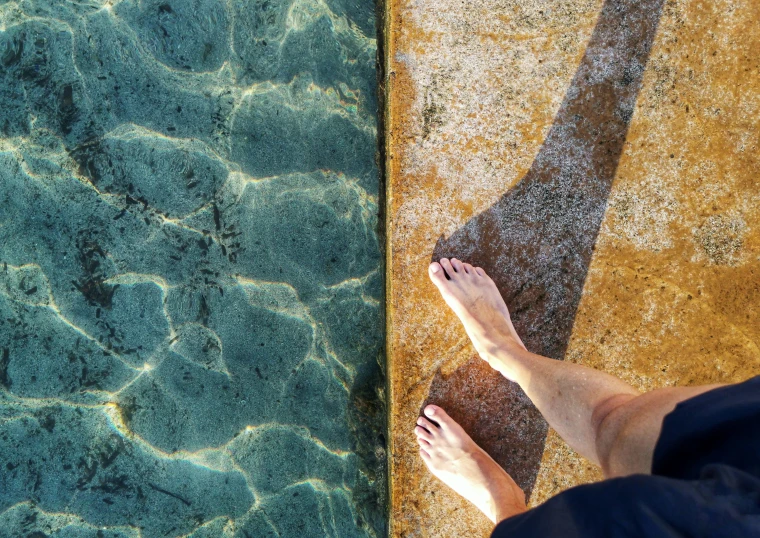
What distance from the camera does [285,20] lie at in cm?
228

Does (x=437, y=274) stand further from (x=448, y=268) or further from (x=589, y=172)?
(x=589, y=172)

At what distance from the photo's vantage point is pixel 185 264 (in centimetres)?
228

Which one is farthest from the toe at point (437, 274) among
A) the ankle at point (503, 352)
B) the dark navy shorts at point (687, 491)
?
the dark navy shorts at point (687, 491)

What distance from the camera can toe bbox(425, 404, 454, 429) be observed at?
2.15 m

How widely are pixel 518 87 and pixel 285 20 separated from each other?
1162 mm

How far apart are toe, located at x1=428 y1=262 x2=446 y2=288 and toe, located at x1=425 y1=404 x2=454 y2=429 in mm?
569

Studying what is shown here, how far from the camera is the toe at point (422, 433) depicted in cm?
215

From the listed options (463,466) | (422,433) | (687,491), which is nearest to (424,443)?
(422,433)

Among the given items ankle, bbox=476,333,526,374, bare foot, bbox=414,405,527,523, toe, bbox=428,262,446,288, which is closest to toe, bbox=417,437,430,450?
bare foot, bbox=414,405,527,523

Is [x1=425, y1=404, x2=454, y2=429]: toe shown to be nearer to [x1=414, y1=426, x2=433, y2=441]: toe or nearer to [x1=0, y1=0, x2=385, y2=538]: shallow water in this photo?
[x1=414, y1=426, x2=433, y2=441]: toe

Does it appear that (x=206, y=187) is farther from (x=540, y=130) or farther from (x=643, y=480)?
(x=643, y=480)

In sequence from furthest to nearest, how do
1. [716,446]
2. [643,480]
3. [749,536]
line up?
[716,446]
[643,480]
[749,536]

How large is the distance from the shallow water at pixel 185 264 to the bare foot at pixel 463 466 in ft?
0.97

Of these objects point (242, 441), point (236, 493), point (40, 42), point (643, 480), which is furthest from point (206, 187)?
point (643, 480)
